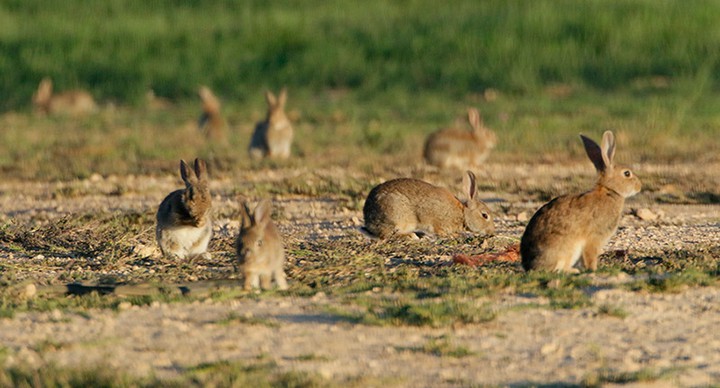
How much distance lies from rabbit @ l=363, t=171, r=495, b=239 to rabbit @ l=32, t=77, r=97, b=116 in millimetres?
11897

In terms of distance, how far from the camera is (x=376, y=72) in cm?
2200

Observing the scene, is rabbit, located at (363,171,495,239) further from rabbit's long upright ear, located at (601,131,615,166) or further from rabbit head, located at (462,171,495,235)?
rabbit's long upright ear, located at (601,131,615,166)

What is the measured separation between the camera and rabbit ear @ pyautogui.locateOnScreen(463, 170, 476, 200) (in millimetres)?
9695

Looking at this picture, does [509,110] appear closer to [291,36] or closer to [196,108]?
[196,108]

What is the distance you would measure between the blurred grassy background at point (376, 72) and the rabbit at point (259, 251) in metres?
6.91

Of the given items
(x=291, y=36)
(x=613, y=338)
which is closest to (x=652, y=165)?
(x=613, y=338)

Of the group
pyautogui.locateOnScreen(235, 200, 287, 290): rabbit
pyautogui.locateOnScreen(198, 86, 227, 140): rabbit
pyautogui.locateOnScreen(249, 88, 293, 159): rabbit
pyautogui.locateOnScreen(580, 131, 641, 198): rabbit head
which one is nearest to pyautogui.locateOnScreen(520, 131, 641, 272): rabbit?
pyautogui.locateOnScreen(580, 131, 641, 198): rabbit head

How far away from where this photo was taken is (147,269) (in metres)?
7.84

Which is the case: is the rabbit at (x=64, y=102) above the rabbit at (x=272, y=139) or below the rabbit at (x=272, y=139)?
above

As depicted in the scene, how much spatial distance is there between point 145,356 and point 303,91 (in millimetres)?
16331

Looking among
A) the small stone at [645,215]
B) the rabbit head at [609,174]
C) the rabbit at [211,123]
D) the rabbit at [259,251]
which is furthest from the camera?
the rabbit at [211,123]

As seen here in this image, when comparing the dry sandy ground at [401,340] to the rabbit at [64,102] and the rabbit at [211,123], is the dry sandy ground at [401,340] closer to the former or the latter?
the rabbit at [211,123]

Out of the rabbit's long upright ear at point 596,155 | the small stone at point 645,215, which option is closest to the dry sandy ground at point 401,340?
the rabbit's long upright ear at point 596,155

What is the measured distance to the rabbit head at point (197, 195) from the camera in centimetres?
807
